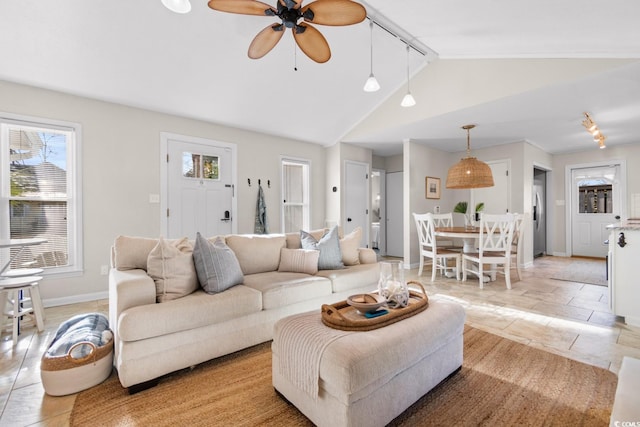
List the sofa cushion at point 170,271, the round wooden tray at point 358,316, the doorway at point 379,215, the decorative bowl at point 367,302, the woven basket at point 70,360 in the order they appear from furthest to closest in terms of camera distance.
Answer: the doorway at point 379,215 → the sofa cushion at point 170,271 → the woven basket at point 70,360 → the decorative bowl at point 367,302 → the round wooden tray at point 358,316

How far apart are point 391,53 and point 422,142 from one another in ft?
7.38

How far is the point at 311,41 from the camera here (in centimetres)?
229

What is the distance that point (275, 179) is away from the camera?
5230mm

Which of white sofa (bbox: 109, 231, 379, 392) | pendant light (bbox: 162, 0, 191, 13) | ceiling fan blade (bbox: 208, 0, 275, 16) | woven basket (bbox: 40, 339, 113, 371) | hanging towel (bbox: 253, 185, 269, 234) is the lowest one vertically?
woven basket (bbox: 40, 339, 113, 371)

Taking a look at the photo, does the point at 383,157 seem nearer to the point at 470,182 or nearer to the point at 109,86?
the point at 470,182

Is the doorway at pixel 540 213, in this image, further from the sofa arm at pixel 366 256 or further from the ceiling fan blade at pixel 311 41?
the ceiling fan blade at pixel 311 41

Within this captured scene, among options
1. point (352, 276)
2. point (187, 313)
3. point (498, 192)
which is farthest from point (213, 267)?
point (498, 192)

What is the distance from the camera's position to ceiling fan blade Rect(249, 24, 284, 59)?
220 centimetres

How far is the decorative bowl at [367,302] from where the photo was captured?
63.3 inches

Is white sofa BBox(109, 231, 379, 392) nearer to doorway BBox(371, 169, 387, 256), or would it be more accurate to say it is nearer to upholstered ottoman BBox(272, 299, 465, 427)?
upholstered ottoman BBox(272, 299, 465, 427)

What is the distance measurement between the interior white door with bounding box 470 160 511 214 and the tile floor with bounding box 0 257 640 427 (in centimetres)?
179

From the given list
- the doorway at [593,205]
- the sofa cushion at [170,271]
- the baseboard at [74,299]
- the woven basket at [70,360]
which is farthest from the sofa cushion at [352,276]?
the doorway at [593,205]

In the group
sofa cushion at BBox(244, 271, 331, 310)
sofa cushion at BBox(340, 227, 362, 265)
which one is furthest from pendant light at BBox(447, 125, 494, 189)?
sofa cushion at BBox(244, 271, 331, 310)

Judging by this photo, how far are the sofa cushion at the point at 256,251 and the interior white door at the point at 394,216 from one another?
4319 millimetres
